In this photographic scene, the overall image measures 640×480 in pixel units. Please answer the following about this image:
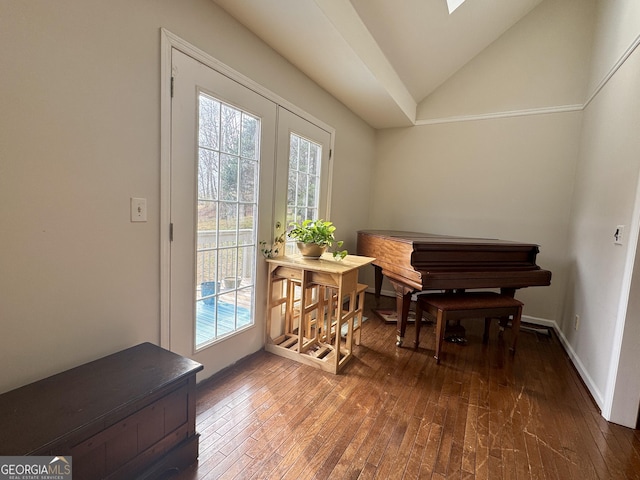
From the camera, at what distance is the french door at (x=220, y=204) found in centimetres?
163

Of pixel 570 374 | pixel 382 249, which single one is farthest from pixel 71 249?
pixel 570 374

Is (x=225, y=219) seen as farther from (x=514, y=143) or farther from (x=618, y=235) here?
(x=514, y=143)

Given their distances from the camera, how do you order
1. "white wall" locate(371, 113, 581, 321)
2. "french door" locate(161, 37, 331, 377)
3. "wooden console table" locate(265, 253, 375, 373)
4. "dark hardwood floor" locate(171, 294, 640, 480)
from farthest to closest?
"white wall" locate(371, 113, 581, 321) → "wooden console table" locate(265, 253, 375, 373) → "french door" locate(161, 37, 331, 377) → "dark hardwood floor" locate(171, 294, 640, 480)

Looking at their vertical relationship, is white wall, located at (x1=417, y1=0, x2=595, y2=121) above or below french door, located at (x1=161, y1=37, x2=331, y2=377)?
above

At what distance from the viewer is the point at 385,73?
275 cm

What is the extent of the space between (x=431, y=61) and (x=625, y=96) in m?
1.76

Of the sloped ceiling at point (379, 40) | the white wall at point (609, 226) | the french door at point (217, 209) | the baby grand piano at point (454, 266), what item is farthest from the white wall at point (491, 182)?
the french door at point (217, 209)

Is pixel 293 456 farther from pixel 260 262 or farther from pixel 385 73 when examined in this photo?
pixel 385 73

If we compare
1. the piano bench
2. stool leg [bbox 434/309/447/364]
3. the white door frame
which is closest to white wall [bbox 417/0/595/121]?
the piano bench

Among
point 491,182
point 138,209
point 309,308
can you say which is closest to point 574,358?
point 491,182

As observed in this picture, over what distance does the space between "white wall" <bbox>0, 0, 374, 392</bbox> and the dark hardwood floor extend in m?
0.72

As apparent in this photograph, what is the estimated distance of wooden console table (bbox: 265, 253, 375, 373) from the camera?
83.7 inches

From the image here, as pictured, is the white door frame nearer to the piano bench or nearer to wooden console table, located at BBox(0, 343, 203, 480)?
wooden console table, located at BBox(0, 343, 203, 480)

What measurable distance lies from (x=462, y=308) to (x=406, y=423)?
41.5 inches
